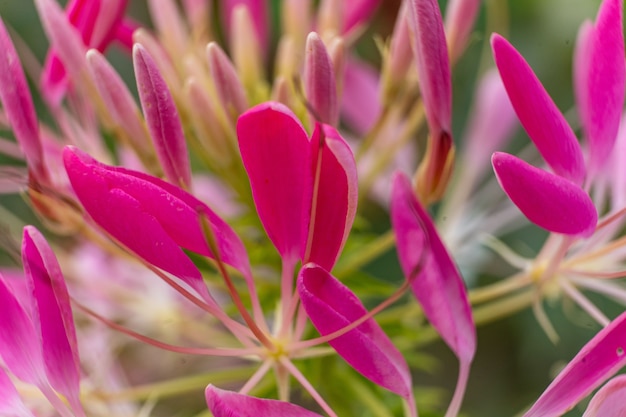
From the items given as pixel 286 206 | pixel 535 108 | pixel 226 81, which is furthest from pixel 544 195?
pixel 226 81

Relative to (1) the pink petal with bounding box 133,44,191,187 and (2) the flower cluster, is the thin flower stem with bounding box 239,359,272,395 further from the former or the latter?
(1) the pink petal with bounding box 133,44,191,187

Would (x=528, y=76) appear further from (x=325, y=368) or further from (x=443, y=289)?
(x=325, y=368)

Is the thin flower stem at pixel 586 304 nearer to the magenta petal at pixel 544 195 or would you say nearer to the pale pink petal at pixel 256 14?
the magenta petal at pixel 544 195

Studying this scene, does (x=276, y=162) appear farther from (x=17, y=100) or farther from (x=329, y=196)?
(x=17, y=100)

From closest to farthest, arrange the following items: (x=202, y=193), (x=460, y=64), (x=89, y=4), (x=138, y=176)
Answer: (x=138, y=176), (x=89, y=4), (x=202, y=193), (x=460, y=64)

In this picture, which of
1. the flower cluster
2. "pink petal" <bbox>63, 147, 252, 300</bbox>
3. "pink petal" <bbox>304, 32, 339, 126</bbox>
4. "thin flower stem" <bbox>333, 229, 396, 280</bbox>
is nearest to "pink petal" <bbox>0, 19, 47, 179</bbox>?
the flower cluster

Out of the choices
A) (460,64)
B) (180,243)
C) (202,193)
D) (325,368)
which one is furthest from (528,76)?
(460,64)
